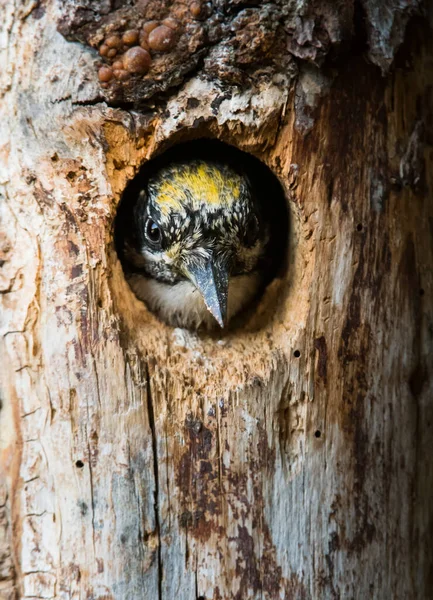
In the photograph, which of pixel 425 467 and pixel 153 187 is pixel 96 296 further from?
pixel 425 467

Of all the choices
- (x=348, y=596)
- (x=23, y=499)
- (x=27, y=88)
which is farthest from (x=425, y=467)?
(x=27, y=88)

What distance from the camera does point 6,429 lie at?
8.29 feet

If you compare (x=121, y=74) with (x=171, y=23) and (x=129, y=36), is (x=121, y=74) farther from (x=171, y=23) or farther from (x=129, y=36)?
(x=171, y=23)

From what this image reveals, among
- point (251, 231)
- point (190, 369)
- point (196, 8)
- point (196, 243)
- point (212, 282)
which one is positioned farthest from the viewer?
point (251, 231)

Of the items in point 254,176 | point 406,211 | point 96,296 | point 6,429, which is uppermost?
point 254,176

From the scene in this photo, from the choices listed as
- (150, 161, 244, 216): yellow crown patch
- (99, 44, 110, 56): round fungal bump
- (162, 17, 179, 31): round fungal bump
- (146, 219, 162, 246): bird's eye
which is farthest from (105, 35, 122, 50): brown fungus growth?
(146, 219, 162, 246): bird's eye

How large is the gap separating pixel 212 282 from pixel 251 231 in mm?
374

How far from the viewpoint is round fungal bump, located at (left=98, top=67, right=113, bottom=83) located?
2371mm

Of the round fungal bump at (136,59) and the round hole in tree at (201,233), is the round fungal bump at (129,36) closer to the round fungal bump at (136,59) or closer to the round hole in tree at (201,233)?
the round fungal bump at (136,59)

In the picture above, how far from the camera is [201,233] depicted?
2818mm

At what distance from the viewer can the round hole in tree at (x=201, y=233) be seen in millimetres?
2830

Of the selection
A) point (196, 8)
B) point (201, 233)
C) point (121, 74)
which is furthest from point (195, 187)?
point (196, 8)

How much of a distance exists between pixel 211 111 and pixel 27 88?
635 mm

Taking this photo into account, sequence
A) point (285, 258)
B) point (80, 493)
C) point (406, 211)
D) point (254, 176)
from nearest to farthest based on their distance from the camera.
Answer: point (80, 493) < point (406, 211) < point (285, 258) < point (254, 176)
